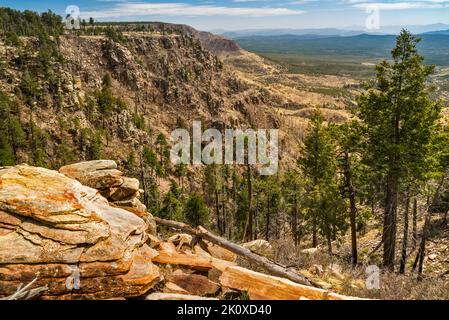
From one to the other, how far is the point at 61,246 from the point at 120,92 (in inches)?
4864

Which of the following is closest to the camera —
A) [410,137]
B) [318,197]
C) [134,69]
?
[410,137]

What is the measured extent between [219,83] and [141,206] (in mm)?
146115

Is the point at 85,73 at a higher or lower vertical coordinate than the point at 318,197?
higher

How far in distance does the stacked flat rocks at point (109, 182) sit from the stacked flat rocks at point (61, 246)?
3954 millimetres

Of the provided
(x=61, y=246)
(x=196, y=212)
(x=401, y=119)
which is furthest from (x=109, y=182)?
(x=196, y=212)

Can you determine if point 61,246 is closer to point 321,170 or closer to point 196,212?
point 321,170

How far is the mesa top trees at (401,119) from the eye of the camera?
18719 mm

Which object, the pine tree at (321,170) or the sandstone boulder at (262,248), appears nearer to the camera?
the sandstone boulder at (262,248)

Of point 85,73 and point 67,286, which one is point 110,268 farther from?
point 85,73

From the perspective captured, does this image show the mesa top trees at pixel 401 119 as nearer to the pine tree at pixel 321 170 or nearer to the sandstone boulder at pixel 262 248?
the sandstone boulder at pixel 262 248

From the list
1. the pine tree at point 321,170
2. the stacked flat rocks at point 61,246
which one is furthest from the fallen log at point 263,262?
the pine tree at point 321,170

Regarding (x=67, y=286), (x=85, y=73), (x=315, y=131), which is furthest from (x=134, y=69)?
(x=67, y=286)
